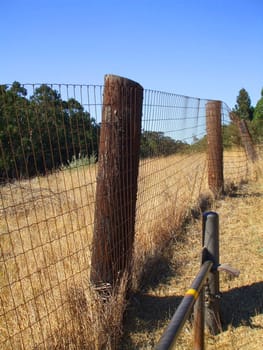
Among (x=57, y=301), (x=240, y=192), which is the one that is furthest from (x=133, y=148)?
(x=240, y=192)

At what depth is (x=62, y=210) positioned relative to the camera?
3.71m

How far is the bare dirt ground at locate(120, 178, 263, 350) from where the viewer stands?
262 cm

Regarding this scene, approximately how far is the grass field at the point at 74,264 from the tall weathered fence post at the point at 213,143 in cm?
20

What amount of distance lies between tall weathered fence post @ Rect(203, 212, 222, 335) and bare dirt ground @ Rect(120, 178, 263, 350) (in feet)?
0.31

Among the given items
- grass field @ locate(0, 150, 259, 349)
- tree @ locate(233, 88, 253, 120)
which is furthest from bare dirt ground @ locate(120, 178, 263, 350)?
tree @ locate(233, 88, 253, 120)

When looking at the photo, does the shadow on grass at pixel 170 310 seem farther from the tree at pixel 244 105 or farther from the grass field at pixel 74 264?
the tree at pixel 244 105

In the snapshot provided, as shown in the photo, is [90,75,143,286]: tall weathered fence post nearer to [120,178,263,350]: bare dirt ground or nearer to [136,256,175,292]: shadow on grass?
[120,178,263,350]: bare dirt ground

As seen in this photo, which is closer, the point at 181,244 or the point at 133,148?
the point at 133,148

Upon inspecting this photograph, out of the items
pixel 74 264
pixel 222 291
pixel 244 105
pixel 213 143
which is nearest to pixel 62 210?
pixel 74 264

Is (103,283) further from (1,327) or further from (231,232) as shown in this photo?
(231,232)

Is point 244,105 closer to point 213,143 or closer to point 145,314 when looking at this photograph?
point 213,143

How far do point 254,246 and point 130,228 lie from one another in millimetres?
1737

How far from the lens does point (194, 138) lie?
615 centimetres

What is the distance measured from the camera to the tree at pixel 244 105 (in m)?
33.1
